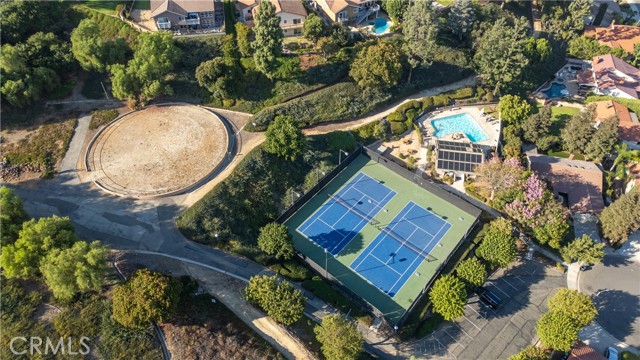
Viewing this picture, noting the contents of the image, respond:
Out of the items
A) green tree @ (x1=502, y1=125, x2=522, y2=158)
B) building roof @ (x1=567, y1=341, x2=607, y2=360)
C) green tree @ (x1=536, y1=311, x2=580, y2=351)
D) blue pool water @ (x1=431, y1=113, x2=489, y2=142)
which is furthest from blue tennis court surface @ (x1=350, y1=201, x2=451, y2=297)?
building roof @ (x1=567, y1=341, x2=607, y2=360)

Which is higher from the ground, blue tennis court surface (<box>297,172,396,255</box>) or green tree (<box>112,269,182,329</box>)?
green tree (<box>112,269,182,329</box>)

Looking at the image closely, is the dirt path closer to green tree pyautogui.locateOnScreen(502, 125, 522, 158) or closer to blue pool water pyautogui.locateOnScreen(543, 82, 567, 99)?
green tree pyautogui.locateOnScreen(502, 125, 522, 158)

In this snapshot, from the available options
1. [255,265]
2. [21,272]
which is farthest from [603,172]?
[21,272]

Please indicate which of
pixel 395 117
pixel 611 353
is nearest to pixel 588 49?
pixel 395 117

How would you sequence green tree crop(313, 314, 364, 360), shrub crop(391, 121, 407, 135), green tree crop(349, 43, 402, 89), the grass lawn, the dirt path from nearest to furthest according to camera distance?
green tree crop(313, 314, 364, 360) < the dirt path < green tree crop(349, 43, 402, 89) < shrub crop(391, 121, 407, 135) < the grass lawn

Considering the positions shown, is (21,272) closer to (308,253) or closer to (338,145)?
(308,253)

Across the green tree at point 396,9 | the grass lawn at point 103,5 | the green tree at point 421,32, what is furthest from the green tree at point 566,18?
the grass lawn at point 103,5
